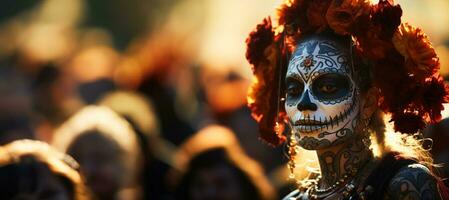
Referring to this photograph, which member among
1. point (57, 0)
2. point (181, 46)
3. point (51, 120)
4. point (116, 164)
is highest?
point (57, 0)

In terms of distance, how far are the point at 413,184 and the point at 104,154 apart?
3.13 m

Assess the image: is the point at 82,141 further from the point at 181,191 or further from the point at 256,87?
the point at 256,87

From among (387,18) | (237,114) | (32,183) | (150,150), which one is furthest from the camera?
(237,114)

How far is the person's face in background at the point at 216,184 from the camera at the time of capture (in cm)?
1015

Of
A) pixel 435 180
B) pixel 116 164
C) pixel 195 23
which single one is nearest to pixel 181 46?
pixel 195 23

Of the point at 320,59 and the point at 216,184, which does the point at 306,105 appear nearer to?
the point at 320,59

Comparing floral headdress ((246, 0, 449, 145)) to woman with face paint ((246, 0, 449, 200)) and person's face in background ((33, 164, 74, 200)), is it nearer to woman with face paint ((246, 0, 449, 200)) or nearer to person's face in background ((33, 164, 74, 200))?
woman with face paint ((246, 0, 449, 200))

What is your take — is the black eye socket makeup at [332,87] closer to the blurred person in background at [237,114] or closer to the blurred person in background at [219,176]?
the blurred person in background at [219,176]

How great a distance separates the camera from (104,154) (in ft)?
33.6

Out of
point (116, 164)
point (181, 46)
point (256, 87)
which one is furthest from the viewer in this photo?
point (181, 46)

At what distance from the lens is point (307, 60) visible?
8039 mm

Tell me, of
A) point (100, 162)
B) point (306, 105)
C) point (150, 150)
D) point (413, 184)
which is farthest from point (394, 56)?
point (150, 150)

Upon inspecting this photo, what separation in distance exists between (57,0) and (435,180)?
1102 centimetres

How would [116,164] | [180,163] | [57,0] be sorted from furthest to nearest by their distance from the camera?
[57,0] < [180,163] < [116,164]
